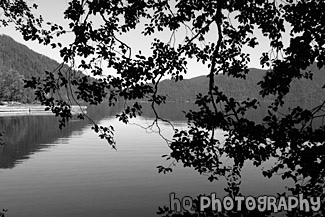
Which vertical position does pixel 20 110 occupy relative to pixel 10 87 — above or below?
below

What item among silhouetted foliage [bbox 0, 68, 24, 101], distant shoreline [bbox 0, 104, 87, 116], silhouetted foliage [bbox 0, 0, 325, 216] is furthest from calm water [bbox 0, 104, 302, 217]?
silhouetted foliage [bbox 0, 68, 24, 101]

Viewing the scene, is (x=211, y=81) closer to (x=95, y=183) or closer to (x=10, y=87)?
(x=95, y=183)

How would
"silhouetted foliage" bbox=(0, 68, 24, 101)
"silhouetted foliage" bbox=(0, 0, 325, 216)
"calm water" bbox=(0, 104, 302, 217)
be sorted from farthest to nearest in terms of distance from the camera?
"silhouetted foliage" bbox=(0, 68, 24, 101) < "calm water" bbox=(0, 104, 302, 217) < "silhouetted foliage" bbox=(0, 0, 325, 216)

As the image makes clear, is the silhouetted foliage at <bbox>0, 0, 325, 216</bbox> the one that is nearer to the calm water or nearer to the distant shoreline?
the calm water

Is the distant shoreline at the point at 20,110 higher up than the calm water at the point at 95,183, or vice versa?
the distant shoreline at the point at 20,110

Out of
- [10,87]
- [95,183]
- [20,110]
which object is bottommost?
[95,183]

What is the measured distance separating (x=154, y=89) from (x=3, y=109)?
111 m

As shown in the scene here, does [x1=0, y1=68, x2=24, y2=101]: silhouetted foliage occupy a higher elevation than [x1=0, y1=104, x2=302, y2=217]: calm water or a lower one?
higher

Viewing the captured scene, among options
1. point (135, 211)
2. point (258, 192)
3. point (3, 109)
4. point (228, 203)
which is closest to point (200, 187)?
point (258, 192)

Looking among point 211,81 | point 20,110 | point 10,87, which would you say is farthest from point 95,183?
point 10,87

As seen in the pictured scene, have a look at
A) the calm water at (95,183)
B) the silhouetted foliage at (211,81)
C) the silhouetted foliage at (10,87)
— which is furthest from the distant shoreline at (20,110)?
the silhouetted foliage at (211,81)

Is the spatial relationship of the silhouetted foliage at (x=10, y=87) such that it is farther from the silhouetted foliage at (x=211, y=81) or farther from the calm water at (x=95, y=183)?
the silhouetted foliage at (x=211, y=81)

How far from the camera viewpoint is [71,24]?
19.5 feet

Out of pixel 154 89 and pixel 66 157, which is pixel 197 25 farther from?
pixel 66 157
